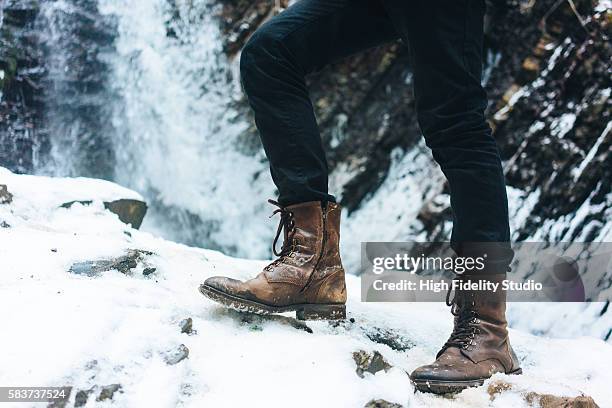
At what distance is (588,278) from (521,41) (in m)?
2.42

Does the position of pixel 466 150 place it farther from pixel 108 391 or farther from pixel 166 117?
pixel 166 117

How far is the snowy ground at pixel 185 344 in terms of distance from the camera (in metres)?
1.43

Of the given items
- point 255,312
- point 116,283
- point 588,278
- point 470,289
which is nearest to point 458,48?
point 470,289

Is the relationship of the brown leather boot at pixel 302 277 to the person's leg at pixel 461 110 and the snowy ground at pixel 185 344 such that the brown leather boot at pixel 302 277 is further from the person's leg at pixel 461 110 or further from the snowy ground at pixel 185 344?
the person's leg at pixel 461 110

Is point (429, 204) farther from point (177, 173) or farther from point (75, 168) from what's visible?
point (75, 168)

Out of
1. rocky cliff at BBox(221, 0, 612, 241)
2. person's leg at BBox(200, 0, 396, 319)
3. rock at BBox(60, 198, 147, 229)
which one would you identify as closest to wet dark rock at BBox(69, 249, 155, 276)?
person's leg at BBox(200, 0, 396, 319)

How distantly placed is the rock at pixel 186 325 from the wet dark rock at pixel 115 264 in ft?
1.66

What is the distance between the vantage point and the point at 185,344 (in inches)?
63.1

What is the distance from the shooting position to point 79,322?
1.54m

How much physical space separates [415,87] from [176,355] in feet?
3.43

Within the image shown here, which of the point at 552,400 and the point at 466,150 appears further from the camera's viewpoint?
the point at 466,150

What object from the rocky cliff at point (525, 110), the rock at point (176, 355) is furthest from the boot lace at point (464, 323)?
the rocky cliff at point (525, 110)

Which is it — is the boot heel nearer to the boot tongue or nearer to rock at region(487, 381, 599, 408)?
the boot tongue

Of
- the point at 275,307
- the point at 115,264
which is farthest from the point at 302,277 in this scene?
the point at 115,264
